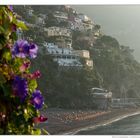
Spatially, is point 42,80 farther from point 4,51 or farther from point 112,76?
point 4,51

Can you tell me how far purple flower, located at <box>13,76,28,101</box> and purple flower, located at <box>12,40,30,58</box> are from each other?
7 centimetres

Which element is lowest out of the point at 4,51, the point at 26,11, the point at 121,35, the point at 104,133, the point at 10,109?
the point at 104,133

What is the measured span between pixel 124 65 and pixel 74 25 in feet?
1.39

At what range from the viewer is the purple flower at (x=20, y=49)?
81 centimetres

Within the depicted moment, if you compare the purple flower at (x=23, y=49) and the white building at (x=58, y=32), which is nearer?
the purple flower at (x=23, y=49)

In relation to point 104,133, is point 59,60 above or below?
above

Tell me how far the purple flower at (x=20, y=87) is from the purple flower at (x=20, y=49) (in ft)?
0.22

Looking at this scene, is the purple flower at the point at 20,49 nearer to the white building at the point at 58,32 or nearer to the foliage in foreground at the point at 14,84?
the foliage in foreground at the point at 14,84

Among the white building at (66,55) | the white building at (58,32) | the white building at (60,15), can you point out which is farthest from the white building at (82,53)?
the white building at (60,15)

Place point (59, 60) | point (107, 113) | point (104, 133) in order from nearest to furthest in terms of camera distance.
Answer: point (104, 133) → point (59, 60) → point (107, 113)

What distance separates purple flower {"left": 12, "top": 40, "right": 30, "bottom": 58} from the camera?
0.81 m

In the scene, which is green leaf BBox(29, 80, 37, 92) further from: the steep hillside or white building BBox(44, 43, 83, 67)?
white building BBox(44, 43, 83, 67)

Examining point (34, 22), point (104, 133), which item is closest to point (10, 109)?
point (104, 133)

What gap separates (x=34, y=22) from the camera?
6.27ft
